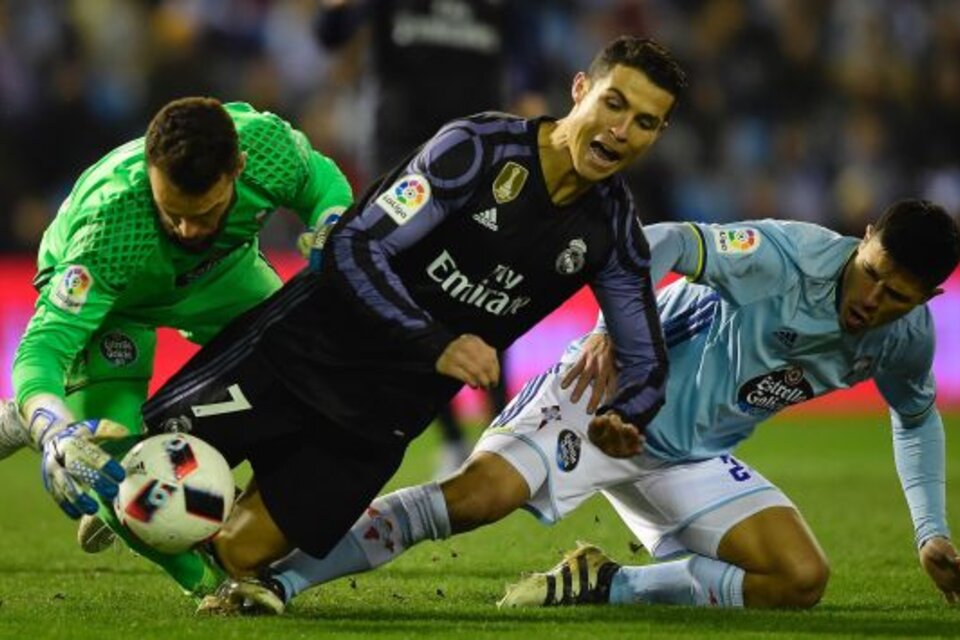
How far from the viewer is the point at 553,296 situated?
5.66 metres

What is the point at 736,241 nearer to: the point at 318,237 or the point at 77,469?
the point at 318,237

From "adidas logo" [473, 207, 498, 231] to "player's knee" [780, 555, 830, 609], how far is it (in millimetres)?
1355

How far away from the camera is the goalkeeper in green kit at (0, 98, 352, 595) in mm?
5168

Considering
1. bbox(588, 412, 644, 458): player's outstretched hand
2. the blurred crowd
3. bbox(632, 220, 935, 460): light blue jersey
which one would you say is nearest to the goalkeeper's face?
bbox(588, 412, 644, 458): player's outstretched hand

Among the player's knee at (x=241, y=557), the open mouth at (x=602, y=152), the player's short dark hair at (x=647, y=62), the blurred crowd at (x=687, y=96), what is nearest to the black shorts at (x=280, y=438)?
the player's knee at (x=241, y=557)

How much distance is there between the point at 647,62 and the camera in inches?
214

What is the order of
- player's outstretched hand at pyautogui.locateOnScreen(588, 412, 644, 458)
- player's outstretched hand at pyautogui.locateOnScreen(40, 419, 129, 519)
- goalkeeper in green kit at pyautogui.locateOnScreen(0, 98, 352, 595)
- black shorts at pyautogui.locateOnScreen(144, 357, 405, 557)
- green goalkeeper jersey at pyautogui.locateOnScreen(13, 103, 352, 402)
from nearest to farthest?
1. player's outstretched hand at pyautogui.locateOnScreen(40, 419, 129, 519)
2. goalkeeper in green kit at pyautogui.locateOnScreen(0, 98, 352, 595)
3. green goalkeeper jersey at pyautogui.locateOnScreen(13, 103, 352, 402)
4. player's outstretched hand at pyautogui.locateOnScreen(588, 412, 644, 458)
5. black shorts at pyautogui.locateOnScreen(144, 357, 405, 557)

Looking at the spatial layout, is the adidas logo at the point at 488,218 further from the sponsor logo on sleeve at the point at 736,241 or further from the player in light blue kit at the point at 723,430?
the sponsor logo on sleeve at the point at 736,241

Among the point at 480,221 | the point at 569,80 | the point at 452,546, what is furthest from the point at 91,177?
the point at 569,80

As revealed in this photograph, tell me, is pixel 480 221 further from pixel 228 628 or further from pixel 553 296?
pixel 228 628

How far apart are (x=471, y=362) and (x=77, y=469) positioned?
3.40 ft

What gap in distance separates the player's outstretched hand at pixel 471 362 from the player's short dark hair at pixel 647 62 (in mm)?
929

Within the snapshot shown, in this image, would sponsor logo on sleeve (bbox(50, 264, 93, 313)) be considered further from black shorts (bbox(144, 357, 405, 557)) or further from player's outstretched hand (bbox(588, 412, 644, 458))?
player's outstretched hand (bbox(588, 412, 644, 458))

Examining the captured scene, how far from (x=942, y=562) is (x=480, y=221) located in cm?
176
